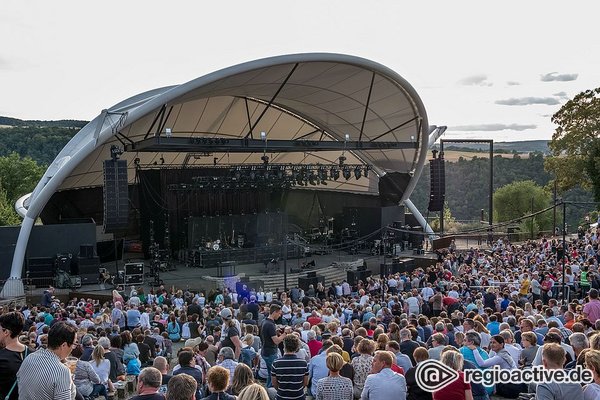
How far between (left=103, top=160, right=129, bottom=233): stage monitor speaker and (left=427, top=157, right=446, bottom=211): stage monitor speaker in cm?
1359

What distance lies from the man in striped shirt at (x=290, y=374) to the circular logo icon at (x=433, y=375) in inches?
40.4

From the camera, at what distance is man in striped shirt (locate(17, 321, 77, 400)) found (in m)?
3.43

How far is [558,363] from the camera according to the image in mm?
3693

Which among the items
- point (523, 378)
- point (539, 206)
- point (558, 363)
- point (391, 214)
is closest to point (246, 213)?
point (391, 214)

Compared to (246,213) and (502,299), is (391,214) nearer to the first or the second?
(246,213)

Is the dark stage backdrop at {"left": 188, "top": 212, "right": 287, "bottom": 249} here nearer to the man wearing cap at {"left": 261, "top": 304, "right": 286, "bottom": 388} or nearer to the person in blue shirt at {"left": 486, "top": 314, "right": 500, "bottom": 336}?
the person in blue shirt at {"left": 486, "top": 314, "right": 500, "bottom": 336}

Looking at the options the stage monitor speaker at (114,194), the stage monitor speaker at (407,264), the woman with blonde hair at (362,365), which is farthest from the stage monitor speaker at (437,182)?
the woman with blonde hair at (362,365)

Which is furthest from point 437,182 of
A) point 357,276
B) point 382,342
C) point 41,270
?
point 382,342

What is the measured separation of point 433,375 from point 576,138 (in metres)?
31.1

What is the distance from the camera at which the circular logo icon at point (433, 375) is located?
14.1 feet

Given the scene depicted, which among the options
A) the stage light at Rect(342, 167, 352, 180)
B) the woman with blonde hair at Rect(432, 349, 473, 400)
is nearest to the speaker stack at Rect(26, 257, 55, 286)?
the stage light at Rect(342, 167, 352, 180)

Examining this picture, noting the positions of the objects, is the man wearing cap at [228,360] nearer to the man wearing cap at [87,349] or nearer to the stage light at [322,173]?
the man wearing cap at [87,349]

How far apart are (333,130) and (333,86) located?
5341mm

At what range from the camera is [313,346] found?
7.34 metres
